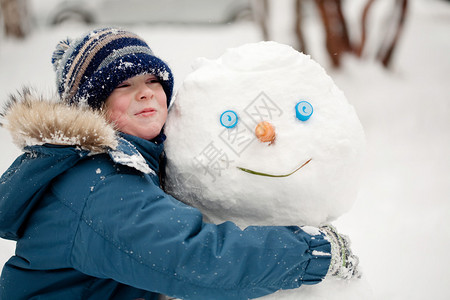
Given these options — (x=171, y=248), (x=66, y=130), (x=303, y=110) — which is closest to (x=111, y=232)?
(x=171, y=248)

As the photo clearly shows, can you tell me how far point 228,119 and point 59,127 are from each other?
1.69 feet

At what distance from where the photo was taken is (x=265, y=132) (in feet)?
4.46

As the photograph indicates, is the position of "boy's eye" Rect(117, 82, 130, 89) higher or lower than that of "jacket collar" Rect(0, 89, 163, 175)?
higher

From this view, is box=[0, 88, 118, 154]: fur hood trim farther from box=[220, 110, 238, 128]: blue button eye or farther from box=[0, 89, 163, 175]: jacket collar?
box=[220, 110, 238, 128]: blue button eye

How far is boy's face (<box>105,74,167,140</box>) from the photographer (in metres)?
1.47

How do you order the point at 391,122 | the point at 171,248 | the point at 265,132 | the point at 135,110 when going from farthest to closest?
the point at 391,122, the point at 135,110, the point at 265,132, the point at 171,248

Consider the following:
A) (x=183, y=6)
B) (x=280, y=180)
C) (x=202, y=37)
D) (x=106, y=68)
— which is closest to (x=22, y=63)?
(x=202, y=37)

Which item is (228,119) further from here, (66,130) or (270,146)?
(66,130)

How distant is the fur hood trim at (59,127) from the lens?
4.05ft

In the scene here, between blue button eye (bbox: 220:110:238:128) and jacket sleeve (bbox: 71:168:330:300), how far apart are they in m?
0.31

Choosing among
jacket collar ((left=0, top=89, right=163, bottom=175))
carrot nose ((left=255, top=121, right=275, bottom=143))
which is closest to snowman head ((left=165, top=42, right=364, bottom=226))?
carrot nose ((left=255, top=121, right=275, bottom=143))

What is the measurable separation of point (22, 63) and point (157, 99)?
5.84 metres

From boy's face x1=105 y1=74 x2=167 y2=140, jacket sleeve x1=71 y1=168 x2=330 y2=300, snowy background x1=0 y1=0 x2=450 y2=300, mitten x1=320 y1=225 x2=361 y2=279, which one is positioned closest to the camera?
jacket sleeve x1=71 y1=168 x2=330 y2=300

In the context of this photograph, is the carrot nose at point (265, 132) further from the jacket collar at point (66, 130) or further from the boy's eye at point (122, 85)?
the boy's eye at point (122, 85)
